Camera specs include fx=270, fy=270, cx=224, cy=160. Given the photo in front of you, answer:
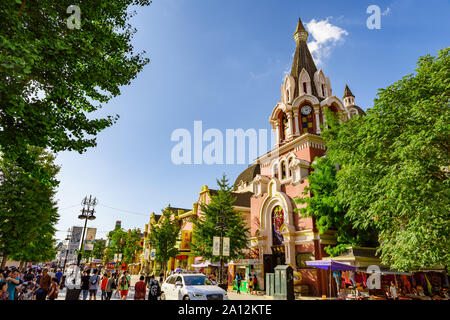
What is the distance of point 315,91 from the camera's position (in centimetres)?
3141

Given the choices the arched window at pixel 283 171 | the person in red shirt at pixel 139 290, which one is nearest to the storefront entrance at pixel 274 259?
the arched window at pixel 283 171

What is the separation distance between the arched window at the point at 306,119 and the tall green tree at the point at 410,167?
13.0 metres

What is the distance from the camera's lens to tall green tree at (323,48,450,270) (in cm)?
1153

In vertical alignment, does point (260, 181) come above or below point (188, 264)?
above

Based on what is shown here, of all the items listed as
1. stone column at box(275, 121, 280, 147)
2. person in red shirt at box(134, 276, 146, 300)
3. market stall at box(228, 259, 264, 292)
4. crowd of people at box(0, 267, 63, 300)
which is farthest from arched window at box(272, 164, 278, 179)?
crowd of people at box(0, 267, 63, 300)

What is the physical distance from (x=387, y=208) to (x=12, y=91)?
1585 cm

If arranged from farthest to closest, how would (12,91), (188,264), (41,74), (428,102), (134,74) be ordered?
(188,264) → (428,102) → (134,74) → (41,74) → (12,91)

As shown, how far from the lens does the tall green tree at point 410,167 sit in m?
11.5

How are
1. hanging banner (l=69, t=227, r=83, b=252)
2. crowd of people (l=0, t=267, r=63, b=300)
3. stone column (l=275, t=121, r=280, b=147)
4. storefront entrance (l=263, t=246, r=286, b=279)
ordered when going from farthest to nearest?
stone column (l=275, t=121, r=280, b=147)
hanging banner (l=69, t=227, r=83, b=252)
storefront entrance (l=263, t=246, r=286, b=279)
crowd of people (l=0, t=267, r=63, b=300)

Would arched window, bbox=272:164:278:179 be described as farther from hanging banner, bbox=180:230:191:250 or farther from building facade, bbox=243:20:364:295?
hanging banner, bbox=180:230:191:250

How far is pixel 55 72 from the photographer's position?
929cm

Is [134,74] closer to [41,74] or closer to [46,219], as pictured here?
[41,74]

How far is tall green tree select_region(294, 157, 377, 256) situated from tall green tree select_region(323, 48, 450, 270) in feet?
13.7
